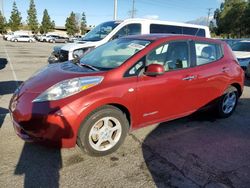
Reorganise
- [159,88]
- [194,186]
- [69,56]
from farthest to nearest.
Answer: [69,56], [159,88], [194,186]

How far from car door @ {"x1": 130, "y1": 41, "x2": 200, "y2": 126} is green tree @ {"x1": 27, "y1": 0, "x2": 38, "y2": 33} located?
75373 millimetres

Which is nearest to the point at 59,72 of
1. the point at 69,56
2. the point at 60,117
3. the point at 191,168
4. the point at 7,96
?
the point at 60,117

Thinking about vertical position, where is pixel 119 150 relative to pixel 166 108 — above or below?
below

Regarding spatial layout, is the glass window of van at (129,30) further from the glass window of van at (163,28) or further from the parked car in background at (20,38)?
the parked car in background at (20,38)

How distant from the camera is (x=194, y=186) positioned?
10.0 feet

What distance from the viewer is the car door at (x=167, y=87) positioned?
3.90 m

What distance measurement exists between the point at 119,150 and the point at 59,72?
1.39 m

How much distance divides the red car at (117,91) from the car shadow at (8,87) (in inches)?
130

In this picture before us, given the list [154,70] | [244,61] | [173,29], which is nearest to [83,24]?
[244,61]

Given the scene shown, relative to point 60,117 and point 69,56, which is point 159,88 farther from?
point 69,56

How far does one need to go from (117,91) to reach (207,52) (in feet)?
7.35

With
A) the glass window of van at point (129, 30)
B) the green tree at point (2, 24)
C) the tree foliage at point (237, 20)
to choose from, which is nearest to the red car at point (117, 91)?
the glass window of van at point (129, 30)

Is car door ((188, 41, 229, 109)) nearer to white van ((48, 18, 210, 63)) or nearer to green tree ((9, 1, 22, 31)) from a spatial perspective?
white van ((48, 18, 210, 63))

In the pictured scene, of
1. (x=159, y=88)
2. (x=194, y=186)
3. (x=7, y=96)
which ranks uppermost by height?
(x=159, y=88)
